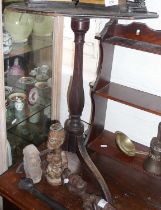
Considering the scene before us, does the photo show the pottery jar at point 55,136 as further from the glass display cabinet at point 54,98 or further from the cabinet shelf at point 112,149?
the cabinet shelf at point 112,149

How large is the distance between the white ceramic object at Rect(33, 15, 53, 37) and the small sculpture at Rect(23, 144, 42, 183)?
64cm

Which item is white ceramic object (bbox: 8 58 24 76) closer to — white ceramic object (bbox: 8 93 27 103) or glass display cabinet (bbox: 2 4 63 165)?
glass display cabinet (bbox: 2 4 63 165)

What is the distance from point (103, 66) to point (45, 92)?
0.52 m

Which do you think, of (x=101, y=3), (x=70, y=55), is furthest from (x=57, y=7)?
(x=70, y=55)

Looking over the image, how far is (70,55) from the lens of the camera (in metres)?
Result: 1.56

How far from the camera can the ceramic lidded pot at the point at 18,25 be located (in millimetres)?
1378

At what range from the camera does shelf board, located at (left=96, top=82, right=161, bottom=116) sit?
1.19 meters

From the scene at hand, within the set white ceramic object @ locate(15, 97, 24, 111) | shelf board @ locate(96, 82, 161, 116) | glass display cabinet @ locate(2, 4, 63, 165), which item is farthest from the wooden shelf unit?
white ceramic object @ locate(15, 97, 24, 111)

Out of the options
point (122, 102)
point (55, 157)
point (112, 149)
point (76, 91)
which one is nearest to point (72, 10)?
point (76, 91)

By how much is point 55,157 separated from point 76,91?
0.29 m

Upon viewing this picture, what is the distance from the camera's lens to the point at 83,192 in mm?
1170

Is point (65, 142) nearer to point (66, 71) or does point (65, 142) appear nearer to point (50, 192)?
point (50, 192)

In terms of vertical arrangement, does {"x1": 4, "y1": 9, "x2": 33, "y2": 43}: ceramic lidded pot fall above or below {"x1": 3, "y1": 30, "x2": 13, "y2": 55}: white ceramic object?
above

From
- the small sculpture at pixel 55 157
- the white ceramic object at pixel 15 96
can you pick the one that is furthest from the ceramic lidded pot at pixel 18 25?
the small sculpture at pixel 55 157
